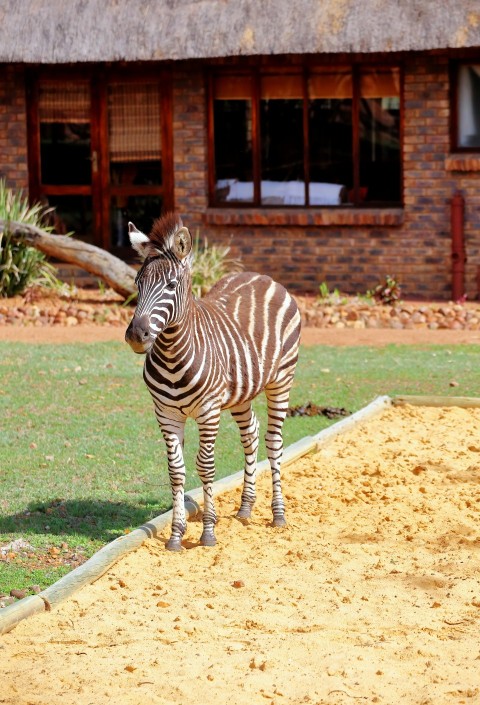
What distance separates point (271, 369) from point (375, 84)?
37.1 feet

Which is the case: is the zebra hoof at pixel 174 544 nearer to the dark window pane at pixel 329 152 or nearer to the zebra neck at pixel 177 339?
the zebra neck at pixel 177 339

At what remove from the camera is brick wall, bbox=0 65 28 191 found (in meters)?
19.2

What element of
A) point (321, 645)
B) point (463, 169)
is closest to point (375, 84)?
point (463, 169)

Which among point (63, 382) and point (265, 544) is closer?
point (265, 544)

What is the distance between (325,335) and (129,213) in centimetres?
553

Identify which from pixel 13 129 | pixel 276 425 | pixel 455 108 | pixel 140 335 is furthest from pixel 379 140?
pixel 140 335

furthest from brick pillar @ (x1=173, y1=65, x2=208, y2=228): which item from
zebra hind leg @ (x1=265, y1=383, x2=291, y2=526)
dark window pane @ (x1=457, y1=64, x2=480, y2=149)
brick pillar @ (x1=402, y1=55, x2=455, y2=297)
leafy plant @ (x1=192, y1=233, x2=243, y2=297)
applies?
zebra hind leg @ (x1=265, y1=383, x2=291, y2=526)

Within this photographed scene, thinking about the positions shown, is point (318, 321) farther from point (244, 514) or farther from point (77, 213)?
point (244, 514)

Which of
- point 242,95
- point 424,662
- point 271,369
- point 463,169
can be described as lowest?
point 424,662

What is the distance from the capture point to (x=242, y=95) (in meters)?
18.8

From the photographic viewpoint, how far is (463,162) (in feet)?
58.0

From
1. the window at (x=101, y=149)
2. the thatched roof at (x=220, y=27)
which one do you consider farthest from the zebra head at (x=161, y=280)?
the window at (x=101, y=149)

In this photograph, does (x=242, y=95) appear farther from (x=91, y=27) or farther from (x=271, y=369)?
(x=271, y=369)

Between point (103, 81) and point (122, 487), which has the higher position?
point (103, 81)
